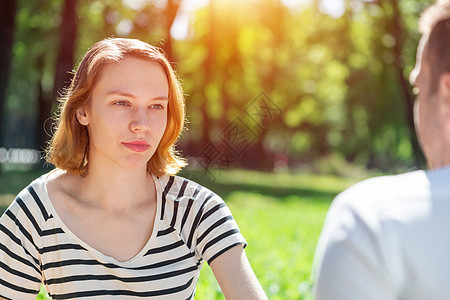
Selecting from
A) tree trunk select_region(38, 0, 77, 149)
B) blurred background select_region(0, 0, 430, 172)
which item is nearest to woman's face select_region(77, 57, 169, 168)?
blurred background select_region(0, 0, 430, 172)

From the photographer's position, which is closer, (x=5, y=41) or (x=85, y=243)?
(x=85, y=243)

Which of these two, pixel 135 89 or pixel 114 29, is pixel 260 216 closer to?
pixel 135 89

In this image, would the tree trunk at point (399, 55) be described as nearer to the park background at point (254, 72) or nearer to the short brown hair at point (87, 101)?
the park background at point (254, 72)

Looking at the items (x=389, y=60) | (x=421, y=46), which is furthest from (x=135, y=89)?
(x=389, y=60)

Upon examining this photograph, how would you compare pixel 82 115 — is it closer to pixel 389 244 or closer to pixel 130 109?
pixel 130 109

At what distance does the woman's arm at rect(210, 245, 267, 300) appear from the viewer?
233 centimetres

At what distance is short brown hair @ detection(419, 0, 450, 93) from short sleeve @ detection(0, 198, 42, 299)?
5.71ft

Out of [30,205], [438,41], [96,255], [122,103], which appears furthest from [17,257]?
[438,41]

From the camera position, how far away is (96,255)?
2.39 metres

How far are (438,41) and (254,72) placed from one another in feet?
90.1

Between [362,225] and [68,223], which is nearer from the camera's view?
[362,225]

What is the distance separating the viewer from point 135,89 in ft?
8.22

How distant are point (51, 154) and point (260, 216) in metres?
9.87

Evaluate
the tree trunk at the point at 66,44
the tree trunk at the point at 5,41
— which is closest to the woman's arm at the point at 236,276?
the tree trunk at the point at 66,44
